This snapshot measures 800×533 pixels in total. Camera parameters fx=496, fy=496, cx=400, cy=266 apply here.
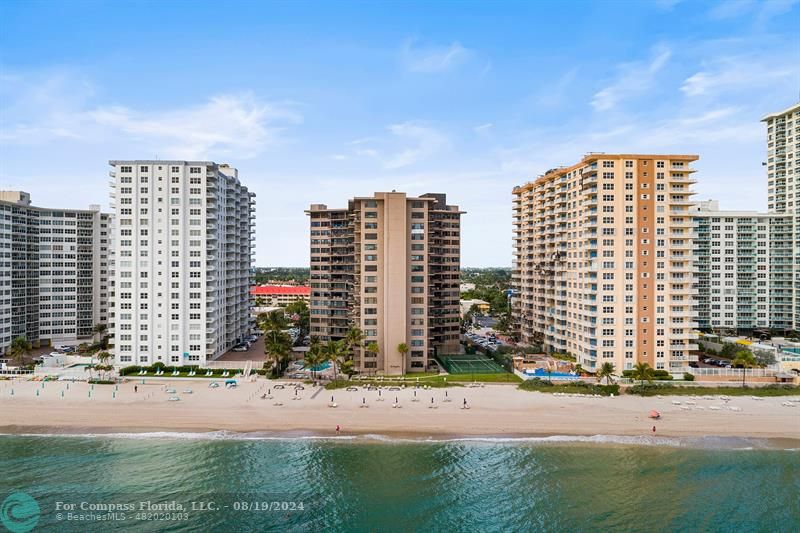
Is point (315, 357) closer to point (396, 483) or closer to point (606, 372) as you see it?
point (396, 483)

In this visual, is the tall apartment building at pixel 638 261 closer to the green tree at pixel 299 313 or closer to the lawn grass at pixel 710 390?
the lawn grass at pixel 710 390

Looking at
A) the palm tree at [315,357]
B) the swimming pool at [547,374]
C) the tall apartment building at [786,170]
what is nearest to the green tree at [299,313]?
the palm tree at [315,357]

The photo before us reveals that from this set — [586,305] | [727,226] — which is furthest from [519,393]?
[727,226]

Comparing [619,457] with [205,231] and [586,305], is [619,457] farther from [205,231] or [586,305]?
[205,231]

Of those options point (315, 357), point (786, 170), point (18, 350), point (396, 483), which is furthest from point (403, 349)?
point (786, 170)

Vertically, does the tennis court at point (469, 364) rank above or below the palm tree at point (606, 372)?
below
